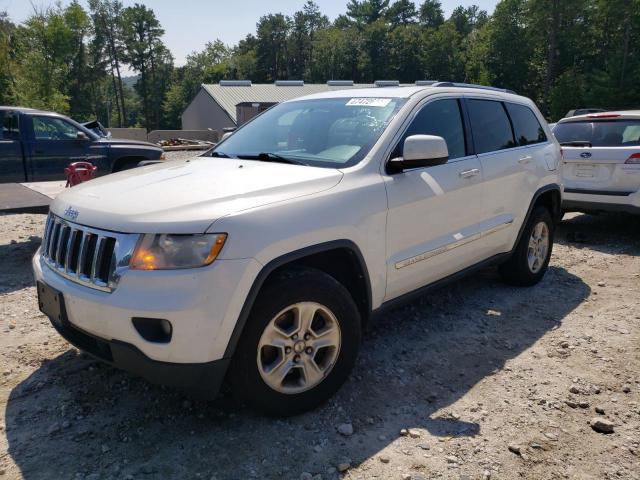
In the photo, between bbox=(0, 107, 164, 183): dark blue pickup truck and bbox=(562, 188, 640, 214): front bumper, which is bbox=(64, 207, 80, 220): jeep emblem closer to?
bbox=(562, 188, 640, 214): front bumper

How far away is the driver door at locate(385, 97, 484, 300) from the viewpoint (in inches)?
129

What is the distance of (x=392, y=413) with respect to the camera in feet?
9.77

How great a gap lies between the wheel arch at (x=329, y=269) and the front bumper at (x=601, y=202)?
466 centimetres

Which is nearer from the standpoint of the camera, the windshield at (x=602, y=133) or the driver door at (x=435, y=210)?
the driver door at (x=435, y=210)

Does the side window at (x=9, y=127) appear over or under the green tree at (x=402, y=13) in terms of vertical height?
under

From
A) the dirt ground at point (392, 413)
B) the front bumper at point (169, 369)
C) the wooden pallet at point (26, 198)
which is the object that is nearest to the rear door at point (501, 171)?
the dirt ground at point (392, 413)

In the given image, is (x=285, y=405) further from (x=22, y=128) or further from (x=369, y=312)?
(x=22, y=128)

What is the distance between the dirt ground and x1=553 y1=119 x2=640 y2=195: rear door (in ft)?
9.10

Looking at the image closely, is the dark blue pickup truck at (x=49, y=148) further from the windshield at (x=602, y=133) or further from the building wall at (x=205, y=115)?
the building wall at (x=205, y=115)

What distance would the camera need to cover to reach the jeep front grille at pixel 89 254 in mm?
2422

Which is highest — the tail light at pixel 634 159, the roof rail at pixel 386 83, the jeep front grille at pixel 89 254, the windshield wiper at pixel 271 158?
the roof rail at pixel 386 83

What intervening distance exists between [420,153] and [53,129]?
7.48 metres

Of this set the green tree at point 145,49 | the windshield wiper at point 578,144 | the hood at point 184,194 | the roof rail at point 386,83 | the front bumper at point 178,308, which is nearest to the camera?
the front bumper at point 178,308

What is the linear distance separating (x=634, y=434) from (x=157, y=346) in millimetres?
2579
